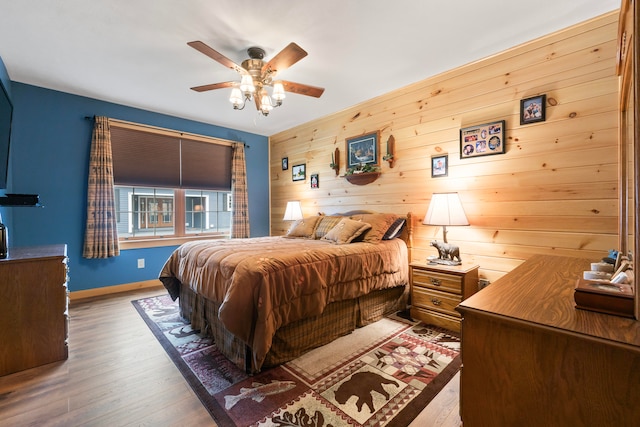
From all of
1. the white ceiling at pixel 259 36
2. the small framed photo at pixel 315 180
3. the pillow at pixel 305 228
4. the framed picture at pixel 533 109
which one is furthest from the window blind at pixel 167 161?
the framed picture at pixel 533 109

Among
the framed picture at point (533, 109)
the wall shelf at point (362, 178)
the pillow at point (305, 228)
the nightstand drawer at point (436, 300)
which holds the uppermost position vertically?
the framed picture at point (533, 109)

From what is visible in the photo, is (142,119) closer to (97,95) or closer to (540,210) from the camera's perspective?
(97,95)

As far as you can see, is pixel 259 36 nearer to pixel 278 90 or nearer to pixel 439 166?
pixel 278 90

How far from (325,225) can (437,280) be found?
1.45m

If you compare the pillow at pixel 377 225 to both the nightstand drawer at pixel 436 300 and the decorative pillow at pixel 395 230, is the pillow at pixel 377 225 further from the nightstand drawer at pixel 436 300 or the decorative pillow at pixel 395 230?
the nightstand drawer at pixel 436 300

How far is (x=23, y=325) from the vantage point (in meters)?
1.93

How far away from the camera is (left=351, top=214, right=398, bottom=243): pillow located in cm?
294

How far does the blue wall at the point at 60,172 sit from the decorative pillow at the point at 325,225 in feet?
8.52

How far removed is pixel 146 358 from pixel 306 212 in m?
2.92

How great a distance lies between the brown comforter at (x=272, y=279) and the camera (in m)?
1.75

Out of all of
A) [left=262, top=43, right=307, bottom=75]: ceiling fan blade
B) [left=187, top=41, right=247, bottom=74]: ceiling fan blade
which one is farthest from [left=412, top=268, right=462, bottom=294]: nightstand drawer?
[left=187, top=41, right=247, bottom=74]: ceiling fan blade

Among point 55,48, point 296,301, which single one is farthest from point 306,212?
point 55,48

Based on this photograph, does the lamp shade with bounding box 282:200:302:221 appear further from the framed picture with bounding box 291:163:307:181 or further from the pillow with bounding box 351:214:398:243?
the pillow with bounding box 351:214:398:243

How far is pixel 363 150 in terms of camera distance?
3.65 meters
